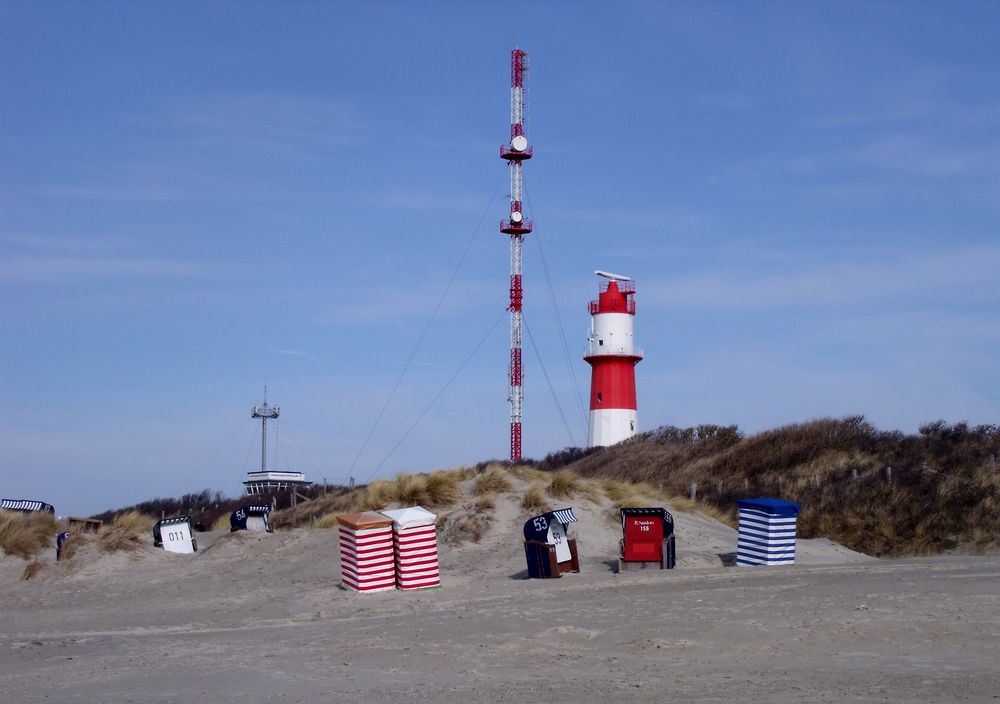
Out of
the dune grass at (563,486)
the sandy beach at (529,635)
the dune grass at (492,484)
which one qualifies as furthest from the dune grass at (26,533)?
the dune grass at (563,486)

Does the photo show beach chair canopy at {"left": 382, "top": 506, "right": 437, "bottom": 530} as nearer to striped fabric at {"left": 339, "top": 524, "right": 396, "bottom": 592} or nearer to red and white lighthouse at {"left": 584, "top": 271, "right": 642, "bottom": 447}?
striped fabric at {"left": 339, "top": 524, "right": 396, "bottom": 592}

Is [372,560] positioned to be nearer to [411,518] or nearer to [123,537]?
[411,518]

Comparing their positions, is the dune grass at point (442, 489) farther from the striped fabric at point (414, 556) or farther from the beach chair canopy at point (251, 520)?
the striped fabric at point (414, 556)

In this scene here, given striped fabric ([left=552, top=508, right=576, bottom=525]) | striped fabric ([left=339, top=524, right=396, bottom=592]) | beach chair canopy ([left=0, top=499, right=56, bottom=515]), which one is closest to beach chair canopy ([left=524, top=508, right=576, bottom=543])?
striped fabric ([left=552, top=508, right=576, bottom=525])

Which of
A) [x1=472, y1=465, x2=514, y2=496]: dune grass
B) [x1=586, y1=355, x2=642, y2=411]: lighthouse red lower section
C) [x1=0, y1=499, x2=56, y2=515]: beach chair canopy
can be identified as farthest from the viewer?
[x1=586, y1=355, x2=642, y2=411]: lighthouse red lower section

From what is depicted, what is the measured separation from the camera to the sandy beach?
11367mm

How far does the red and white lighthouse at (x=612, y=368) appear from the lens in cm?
4297

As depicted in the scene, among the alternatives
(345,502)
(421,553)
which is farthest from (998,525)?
(345,502)

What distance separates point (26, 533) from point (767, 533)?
17.8 m

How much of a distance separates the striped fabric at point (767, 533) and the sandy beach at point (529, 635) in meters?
0.37

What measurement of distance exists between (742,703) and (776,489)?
22187 mm

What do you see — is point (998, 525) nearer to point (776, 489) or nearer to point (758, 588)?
point (776, 489)

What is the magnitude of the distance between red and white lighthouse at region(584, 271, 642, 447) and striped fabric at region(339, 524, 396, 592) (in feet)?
80.4

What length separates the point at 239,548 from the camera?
80.6 ft
